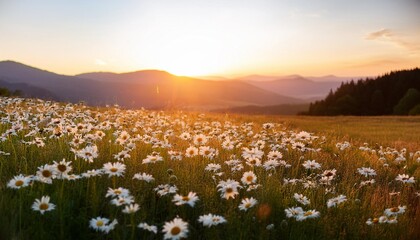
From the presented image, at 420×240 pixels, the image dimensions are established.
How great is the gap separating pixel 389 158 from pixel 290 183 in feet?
14.3

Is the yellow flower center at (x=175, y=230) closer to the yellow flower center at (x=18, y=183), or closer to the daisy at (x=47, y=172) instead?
the daisy at (x=47, y=172)

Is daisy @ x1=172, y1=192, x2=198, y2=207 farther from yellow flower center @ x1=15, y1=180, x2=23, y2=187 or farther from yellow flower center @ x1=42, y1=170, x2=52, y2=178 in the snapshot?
yellow flower center @ x1=15, y1=180, x2=23, y2=187

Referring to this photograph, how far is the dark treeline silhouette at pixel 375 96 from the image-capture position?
8531 centimetres

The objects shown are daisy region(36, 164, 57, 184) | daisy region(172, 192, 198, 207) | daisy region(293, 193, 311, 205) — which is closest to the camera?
daisy region(172, 192, 198, 207)

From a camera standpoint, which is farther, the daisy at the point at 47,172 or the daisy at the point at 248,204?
the daisy at the point at 47,172

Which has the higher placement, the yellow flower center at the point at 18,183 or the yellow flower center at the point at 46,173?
the yellow flower center at the point at 46,173

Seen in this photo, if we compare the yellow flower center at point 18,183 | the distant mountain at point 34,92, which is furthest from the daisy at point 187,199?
the distant mountain at point 34,92

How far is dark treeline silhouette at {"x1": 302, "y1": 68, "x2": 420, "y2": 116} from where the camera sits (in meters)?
85.3

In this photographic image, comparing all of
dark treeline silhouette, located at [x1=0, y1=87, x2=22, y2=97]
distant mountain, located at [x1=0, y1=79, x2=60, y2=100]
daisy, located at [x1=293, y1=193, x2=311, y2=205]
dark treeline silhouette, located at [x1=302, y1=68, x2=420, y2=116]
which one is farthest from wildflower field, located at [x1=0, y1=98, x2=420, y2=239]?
dark treeline silhouette, located at [x1=302, y1=68, x2=420, y2=116]

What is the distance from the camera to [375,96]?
87625mm

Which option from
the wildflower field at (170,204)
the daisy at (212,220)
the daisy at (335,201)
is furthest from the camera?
the daisy at (335,201)

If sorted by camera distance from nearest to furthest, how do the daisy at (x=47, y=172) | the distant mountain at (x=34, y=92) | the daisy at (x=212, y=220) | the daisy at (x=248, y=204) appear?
the daisy at (x=212, y=220), the daisy at (x=248, y=204), the daisy at (x=47, y=172), the distant mountain at (x=34, y=92)

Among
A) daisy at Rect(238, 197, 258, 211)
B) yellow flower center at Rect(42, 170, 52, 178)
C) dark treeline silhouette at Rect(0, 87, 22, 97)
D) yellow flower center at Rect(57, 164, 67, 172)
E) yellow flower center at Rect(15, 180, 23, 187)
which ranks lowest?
daisy at Rect(238, 197, 258, 211)

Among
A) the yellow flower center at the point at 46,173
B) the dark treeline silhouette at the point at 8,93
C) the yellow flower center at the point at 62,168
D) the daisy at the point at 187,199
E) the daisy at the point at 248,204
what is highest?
the dark treeline silhouette at the point at 8,93
